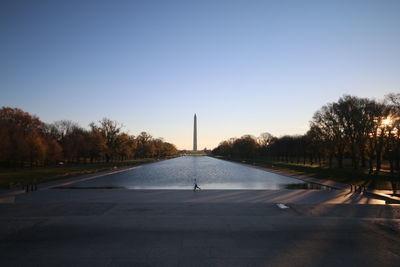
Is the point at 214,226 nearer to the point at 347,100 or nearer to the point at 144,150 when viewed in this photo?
the point at 347,100

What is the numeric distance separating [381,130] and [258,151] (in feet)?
260

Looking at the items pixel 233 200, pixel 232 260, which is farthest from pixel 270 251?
pixel 233 200

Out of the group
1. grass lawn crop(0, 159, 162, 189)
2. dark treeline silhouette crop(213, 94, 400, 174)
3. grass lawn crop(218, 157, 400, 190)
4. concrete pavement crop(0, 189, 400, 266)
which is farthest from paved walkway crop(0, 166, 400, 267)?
dark treeline silhouette crop(213, 94, 400, 174)

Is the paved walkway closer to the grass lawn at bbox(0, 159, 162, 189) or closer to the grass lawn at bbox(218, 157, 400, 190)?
the grass lawn at bbox(0, 159, 162, 189)

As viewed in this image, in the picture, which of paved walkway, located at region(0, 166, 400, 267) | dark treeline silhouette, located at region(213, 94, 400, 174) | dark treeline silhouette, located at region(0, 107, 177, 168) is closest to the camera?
paved walkway, located at region(0, 166, 400, 267)

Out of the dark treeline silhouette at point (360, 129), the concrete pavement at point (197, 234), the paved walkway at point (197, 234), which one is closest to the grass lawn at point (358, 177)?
the dark treeline silhouette at point (360, 129)

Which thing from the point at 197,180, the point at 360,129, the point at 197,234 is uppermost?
the point at 360,129

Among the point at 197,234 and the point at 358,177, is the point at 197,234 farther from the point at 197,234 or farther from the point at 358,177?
the point at 358,177

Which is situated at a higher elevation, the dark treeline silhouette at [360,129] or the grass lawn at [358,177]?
the dark treeline silhouette at [360,129]

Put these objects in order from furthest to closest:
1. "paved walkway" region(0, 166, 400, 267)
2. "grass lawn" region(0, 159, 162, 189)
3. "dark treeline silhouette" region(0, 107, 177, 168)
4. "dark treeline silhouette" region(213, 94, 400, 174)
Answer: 1. "dark treeline silhouette" region(0, 107, 177, 168)
2. "dark treeline silhouette" region(213, 94, 400, 174)
3. "grass lawn" region(0, 159, 162, 189)
4. "paved walkway" region(0, 166, 400, 267)

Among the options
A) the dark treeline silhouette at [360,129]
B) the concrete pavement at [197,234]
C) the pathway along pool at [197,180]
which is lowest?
the pathway along pool at [197,180]

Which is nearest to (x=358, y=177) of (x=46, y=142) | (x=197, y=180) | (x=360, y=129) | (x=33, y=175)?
(x=360, y=129)

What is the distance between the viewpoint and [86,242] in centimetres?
908

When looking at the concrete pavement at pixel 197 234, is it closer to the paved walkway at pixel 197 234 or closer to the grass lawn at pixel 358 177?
the paved walkway at pixel 197 234
